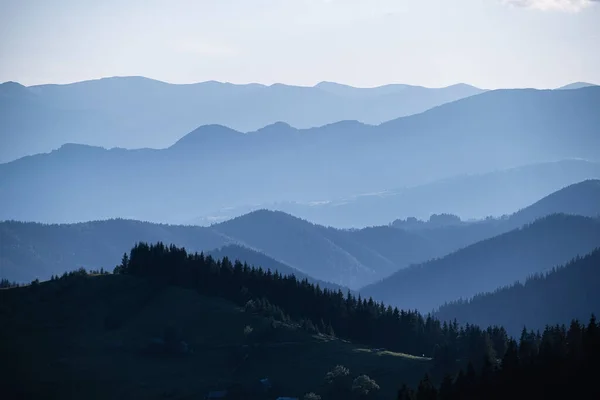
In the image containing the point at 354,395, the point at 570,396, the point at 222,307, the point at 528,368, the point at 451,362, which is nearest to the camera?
the point at 570,396

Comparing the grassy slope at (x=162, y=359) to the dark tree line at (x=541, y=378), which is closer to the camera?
the dark tree line at (x=541, y=378)

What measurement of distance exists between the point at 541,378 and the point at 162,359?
84.2m

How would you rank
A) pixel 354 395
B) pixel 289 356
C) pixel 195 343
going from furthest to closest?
pixel 195 343 < pixel 289 356 < pixel 354 395

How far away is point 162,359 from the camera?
589 feet

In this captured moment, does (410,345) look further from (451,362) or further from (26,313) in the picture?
(26,313)

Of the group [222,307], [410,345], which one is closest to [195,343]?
[222,307]

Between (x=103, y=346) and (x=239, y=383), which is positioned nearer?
(x=239, y=383)

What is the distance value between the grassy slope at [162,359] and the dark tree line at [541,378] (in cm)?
3265

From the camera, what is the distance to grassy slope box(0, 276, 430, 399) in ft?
525

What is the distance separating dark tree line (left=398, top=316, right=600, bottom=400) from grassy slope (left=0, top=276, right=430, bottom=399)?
107 feet

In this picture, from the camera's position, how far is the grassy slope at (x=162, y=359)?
159875mm

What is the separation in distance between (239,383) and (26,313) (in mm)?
57926

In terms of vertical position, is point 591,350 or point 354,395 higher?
point 591,350

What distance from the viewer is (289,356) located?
17050 cm
